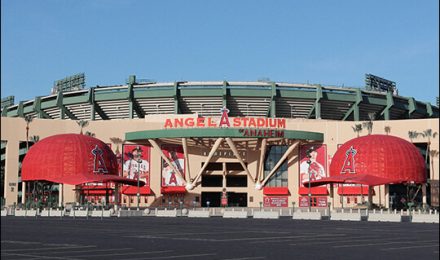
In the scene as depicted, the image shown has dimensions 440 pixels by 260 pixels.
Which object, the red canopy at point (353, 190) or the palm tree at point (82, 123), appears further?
the palm tree at point (82, 123)

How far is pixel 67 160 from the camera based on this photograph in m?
94.4

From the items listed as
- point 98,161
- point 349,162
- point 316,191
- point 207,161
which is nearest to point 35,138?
point 98,161

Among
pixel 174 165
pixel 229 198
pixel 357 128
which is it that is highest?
pixel 357 128

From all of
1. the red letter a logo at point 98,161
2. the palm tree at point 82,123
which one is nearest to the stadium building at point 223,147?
the palm tree at point 82,123

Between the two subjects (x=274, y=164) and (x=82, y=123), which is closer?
(x=82, y=123)

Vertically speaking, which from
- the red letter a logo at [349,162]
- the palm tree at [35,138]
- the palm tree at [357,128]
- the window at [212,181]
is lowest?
the window at [212,181]

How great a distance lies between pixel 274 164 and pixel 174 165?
15885 millimetres

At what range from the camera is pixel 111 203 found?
338ft

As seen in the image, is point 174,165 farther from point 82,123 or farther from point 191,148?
point 82,123

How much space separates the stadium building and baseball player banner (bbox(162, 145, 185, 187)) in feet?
0.51

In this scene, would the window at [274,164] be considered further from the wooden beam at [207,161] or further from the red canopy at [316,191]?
the wooden beam at [207,161]

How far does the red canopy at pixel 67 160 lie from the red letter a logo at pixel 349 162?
29.8 m

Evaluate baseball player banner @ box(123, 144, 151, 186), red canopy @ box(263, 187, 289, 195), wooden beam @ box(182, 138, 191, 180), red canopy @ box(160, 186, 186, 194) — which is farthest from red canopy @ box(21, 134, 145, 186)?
red canopy @ box(263, 187, 289, 195)

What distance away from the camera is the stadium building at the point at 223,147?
99812 mm
